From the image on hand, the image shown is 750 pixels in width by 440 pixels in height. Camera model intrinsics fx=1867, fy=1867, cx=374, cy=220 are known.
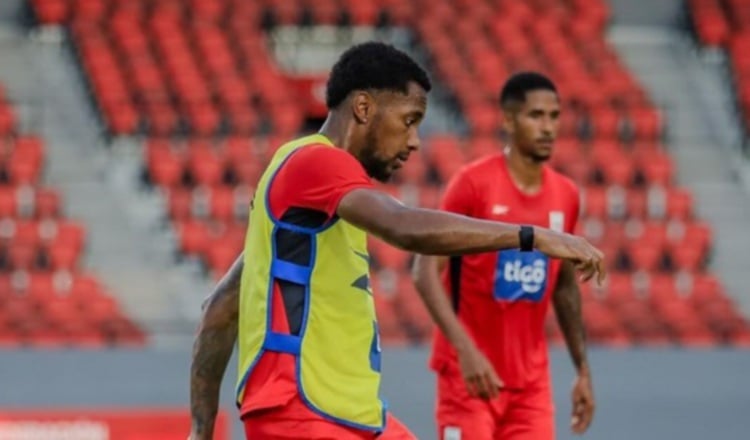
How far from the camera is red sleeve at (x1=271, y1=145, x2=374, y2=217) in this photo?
5230mm

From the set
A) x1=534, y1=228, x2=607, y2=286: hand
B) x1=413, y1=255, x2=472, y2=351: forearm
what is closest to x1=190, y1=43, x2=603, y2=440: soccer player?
x1=534, y1=228, x2=607, y2=286: hand

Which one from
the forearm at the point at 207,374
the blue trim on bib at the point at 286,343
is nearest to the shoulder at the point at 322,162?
the blue trim on bib at the point at 286,343

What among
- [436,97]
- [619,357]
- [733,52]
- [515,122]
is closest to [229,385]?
[619,357]

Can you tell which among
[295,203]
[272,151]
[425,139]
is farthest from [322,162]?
[425,139]

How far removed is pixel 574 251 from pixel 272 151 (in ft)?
40.6

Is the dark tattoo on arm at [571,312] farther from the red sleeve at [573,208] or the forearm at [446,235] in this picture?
the forearm at [446,235]

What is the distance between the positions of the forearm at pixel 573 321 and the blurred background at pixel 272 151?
4.81 metres

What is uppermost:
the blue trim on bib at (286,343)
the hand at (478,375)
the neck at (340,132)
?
the neck at (340,132)

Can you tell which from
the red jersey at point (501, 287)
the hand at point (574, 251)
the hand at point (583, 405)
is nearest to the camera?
the hand at point (574, 251)

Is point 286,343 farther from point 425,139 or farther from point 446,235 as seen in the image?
point 425,139

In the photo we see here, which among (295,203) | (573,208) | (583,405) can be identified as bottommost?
(583,405)

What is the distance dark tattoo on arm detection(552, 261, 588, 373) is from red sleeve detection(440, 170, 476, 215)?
0.50 m

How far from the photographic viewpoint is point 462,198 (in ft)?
25.6

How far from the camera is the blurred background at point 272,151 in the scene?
1334 cm
